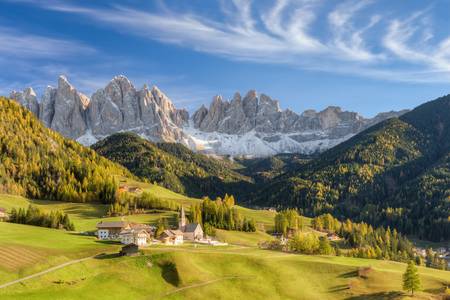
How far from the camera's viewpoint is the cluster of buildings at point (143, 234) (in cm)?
12788

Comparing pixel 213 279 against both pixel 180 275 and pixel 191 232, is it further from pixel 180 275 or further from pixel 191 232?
pixel 191 232

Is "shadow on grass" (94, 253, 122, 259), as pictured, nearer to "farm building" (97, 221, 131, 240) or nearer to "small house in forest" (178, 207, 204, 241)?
"farm building" (97, 221, 131, 240)

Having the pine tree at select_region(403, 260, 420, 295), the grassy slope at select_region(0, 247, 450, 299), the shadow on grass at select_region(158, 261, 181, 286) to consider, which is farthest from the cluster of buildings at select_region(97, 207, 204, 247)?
the pine tree at select_region(403, 260, 420, 295)

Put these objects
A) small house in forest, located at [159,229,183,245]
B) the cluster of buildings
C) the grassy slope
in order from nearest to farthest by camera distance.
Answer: the grassy slope → the cluster of buildings → small house in forest, located at [159,229,183,245]

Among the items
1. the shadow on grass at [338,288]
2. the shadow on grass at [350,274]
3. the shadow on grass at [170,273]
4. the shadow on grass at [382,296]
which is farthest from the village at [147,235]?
the shadow on grass at [382,296]

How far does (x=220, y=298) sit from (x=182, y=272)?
10993 millimetres

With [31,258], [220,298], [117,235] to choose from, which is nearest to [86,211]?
[117,235]

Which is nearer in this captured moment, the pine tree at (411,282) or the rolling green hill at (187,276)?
the rolling green hill at (187,276)

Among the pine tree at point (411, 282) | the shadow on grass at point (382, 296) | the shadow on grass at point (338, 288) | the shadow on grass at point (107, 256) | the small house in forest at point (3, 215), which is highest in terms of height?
the small house in forest at point (3, 215)

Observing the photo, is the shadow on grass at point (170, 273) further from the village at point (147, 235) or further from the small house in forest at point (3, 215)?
the small house in forest at point (3, 215)

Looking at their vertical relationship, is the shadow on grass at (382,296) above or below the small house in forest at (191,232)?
below

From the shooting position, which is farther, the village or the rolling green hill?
the village

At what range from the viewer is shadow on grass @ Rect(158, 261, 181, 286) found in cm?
10181

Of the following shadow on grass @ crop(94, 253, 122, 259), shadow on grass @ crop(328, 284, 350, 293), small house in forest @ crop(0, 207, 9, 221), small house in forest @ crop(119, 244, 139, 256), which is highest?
small house in forest @ crop(0, 207, 9, 221)
